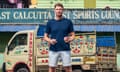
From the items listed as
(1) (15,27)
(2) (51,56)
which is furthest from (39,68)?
(2) (51,56)

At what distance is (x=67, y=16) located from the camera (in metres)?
27.4

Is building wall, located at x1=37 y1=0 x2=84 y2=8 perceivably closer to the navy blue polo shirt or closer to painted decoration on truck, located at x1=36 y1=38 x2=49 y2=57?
painted decoration on truck, located at x1=36 y1=38 x2=49 y2=57

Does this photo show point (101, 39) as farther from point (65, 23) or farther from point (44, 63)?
point (65, 23)

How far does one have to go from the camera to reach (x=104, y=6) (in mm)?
29172

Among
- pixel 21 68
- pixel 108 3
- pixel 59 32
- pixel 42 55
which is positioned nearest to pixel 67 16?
pixel 108 3

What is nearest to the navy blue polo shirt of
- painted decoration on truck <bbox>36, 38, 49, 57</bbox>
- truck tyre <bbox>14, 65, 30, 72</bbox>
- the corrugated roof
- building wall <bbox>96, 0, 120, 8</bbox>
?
painted decoration on truck <bbox>36, 38, 49, 57</bbox>

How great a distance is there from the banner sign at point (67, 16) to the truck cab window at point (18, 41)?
7.40 metres

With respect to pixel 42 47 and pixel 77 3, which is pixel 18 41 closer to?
pixel 42 47

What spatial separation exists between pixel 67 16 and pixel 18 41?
7.91 m

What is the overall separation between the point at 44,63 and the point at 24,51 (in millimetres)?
→ 1088

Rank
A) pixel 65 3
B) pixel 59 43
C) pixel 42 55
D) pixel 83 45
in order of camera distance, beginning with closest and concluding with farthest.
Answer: pixel 59 43 < pixel 42 55 < pixel 83 45 < pixel 65 3

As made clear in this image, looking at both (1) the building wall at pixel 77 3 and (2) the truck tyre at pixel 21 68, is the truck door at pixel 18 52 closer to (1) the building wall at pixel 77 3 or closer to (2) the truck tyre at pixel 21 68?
(2) the truck tyre at pixel 21 68

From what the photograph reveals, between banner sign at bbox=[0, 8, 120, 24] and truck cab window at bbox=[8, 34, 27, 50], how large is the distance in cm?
740

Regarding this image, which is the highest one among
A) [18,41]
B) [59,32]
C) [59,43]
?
[59,32]
